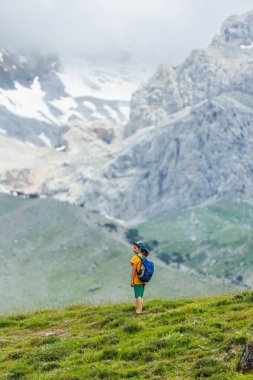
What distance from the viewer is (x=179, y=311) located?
39.4 m

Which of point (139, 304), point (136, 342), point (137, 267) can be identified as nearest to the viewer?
point (136, 342)

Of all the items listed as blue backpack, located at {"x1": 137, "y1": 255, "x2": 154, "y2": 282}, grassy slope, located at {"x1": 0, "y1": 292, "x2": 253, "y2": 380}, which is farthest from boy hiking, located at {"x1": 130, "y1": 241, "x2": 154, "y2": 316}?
grassy slope, located at {"x1": 0, "y1": 292, "x2": 253, "y2": 380}

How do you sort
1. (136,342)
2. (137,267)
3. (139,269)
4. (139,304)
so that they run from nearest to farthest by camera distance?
(136,342) → (137,267) → (139,269) → (139,304)

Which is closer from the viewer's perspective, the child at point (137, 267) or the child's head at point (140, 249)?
the child at point (137, 267)

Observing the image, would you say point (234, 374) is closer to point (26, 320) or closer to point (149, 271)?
point (149, 271)

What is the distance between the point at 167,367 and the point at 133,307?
12825 millimetres

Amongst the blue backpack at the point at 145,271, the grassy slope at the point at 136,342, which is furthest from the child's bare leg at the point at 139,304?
the blue backpack at the point at 145,271

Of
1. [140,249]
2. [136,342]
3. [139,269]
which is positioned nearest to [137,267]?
[139,269]

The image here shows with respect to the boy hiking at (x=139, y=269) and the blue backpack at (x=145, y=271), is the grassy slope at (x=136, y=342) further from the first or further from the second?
the blue backpack at (x=145, y=271)

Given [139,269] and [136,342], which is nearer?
[136,342]

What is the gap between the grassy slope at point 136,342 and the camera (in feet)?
98.6

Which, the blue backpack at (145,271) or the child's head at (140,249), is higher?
the child's head at (140,249)

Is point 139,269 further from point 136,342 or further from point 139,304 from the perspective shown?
point 136,342

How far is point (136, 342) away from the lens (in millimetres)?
34438
